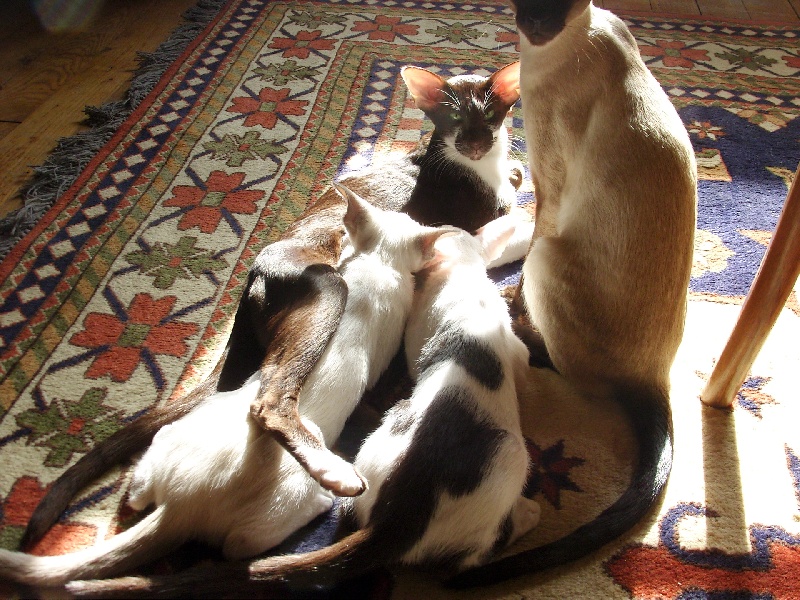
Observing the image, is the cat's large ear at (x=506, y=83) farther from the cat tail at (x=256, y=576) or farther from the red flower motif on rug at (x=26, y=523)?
the red flower motif on rug at (x=26, y=523)

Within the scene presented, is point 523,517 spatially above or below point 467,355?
below

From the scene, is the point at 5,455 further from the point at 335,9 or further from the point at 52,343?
the point at 335,9

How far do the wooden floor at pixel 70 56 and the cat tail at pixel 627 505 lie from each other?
1.70 m

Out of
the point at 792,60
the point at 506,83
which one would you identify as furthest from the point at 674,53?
the point at 506,83

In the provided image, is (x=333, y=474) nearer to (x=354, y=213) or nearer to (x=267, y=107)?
(x=354, y=213)

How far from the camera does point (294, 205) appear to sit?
6.41 ft

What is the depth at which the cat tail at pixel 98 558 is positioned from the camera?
3.29 ft

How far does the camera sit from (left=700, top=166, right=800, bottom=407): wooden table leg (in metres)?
1.21

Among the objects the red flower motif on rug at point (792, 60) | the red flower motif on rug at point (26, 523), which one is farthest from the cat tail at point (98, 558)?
the red flower motif on rug at point (792, 60)

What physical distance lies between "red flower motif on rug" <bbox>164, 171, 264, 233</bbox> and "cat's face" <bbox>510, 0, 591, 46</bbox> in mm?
923

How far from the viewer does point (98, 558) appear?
1.03 metres

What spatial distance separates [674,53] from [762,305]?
1.81 metres

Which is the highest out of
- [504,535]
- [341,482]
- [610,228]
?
[610,228]

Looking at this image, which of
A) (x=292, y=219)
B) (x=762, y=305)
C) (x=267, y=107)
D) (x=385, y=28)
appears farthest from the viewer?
(x=385, y=28)
